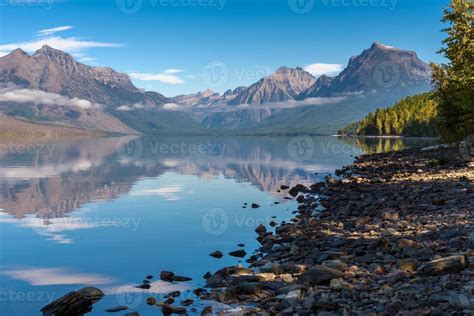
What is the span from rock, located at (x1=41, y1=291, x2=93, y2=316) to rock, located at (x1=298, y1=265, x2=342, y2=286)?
26.5ft

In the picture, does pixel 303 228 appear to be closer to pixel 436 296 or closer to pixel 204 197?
pixel 436 296

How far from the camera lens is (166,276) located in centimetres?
2131

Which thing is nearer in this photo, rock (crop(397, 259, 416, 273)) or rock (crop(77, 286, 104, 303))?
rock (crop(397, 259, 416, 273))

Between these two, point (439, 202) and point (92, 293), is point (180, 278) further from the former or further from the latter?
point (439, 202)

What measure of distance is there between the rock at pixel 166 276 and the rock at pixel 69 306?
4.16 m

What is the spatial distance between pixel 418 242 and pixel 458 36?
106 ft

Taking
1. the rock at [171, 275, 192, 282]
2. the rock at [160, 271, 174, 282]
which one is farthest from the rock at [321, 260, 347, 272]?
the rock at [160, 271, 174, 282]

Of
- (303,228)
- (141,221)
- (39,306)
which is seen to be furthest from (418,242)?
(141,221)

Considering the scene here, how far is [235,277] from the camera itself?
1944cm

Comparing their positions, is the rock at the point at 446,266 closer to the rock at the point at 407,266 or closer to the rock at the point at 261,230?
the rock at the point at 407,266

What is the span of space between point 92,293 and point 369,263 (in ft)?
36.4
